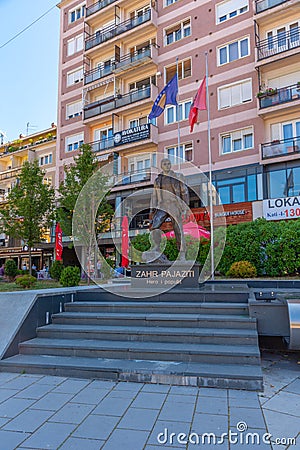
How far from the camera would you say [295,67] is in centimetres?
2012

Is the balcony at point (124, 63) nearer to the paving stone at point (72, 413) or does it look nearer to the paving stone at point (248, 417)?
the paving stone at point (72, 413)

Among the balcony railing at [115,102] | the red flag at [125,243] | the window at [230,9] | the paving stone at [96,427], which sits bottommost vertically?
the paving stone at [96,427]

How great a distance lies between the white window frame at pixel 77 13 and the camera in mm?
31812

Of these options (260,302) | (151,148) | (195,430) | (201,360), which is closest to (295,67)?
(151,148)

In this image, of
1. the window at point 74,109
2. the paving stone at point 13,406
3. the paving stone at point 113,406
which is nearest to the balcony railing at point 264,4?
the window at point 74,109

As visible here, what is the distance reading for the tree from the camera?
57.2ft

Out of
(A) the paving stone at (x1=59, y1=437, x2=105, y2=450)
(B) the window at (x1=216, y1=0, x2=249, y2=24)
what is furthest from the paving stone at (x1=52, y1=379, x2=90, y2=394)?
(B) the window at (x1=216, y1=0, x2=249, y2=24)

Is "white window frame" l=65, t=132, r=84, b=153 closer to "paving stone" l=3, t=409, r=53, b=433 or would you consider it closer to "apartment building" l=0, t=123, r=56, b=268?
"apartment building" l=0, t=123, r=56, b=268

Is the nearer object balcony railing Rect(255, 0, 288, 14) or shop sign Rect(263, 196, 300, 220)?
shop sign Rect(263, 196, 300, 220)

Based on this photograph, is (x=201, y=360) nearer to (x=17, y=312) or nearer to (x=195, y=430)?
(x=195, y=430)

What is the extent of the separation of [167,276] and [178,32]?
75.9 ft

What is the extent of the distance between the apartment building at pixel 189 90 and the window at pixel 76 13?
159 millimetres

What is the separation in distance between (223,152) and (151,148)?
5.76 meters

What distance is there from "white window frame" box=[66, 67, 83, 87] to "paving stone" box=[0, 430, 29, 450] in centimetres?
3207
